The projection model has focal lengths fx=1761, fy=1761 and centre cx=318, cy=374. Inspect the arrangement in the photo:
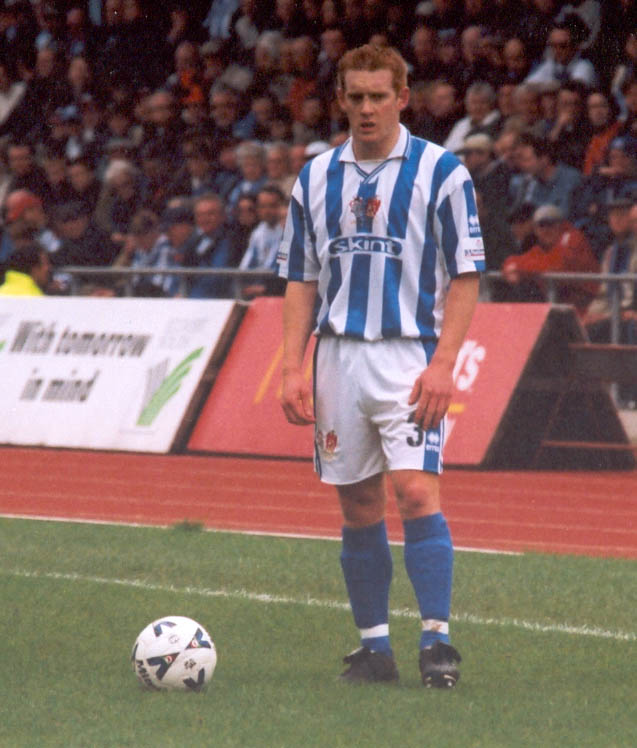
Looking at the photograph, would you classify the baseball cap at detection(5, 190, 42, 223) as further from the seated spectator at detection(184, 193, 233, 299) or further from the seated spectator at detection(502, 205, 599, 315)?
the seated spectator at detection(502, 205, 599, 315)

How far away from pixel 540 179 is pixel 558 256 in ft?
3.90

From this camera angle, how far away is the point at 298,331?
231 inches

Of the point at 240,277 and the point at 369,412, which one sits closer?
the point at 369,412

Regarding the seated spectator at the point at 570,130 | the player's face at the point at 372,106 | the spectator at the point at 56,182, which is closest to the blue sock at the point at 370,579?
the player's face at the point at 372,106

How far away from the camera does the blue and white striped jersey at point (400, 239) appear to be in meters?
5.59

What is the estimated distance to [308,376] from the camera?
46.7 feet

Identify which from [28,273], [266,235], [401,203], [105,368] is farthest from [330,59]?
[401,203]

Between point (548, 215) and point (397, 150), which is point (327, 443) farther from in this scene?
point (548, 215)

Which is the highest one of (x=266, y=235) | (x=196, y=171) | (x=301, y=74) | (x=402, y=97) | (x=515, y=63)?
(x=402, y=97)

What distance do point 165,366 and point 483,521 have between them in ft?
16.1

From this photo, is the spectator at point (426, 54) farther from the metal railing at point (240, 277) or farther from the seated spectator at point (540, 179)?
the metal railing at point (240, 277)

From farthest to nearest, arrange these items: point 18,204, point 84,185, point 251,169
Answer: point 84,185 → point 18,204 → point 251,169

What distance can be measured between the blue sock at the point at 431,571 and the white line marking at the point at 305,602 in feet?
4.07

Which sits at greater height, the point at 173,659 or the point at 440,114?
the point at 173,659
